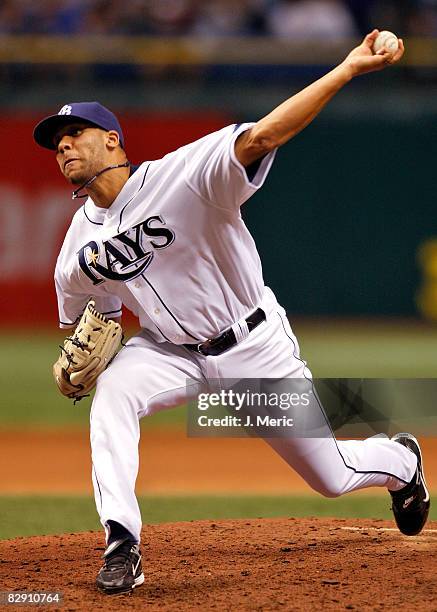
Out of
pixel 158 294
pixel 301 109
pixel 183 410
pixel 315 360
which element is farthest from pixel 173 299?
pixel 315 360

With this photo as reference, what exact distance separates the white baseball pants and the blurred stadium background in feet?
25.4

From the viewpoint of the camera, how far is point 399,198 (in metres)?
13.6

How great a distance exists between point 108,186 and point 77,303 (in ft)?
1.91

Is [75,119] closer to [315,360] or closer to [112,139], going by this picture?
[112,139]

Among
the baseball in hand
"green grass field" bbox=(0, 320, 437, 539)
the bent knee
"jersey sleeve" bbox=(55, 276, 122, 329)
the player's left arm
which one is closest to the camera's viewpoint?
the player's left arm

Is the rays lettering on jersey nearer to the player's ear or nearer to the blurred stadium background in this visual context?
the player's ear

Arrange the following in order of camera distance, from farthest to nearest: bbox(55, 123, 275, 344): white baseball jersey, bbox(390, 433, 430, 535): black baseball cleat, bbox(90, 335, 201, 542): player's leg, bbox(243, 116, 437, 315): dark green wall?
bbox(243, 116, 437, 315): dark green wall
bbox(390, 433, 430, 535): black baseball cleat
bbox(55, 123, 275, 344): white baseball jersey
bbox(90, 335, 201, 542): player's leg

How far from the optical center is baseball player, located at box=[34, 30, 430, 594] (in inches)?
150

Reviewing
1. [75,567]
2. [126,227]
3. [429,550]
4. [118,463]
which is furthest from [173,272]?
[429,550]

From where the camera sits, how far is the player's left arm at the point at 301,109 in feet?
11.4

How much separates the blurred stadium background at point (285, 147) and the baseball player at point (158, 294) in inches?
312

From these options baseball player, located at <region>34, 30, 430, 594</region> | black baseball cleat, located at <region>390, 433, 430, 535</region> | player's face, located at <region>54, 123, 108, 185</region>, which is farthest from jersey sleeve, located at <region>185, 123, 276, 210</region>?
black baseball cleat, located at <region>390, 433, 430, 535</region>

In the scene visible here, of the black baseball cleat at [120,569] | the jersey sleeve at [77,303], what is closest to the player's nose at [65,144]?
the jersey sleeve at [77,303]

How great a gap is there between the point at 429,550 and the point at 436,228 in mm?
9658
